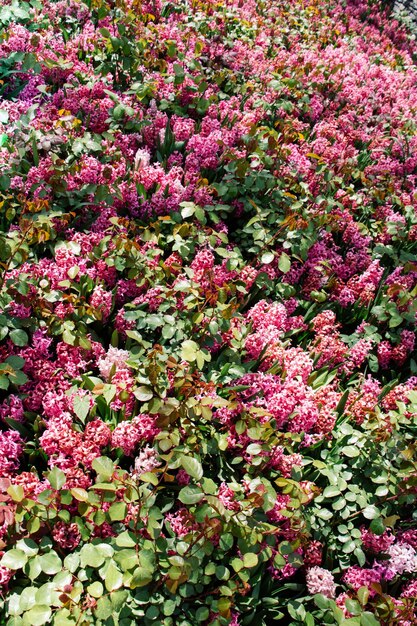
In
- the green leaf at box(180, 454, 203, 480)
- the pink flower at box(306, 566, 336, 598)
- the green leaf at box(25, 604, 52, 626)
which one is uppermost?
the green leaf at box(180, 454, 203, 480)

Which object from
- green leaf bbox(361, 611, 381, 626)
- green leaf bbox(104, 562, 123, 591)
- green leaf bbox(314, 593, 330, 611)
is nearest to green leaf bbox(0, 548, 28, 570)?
green leaf bbox(104, 562, 123, 591)

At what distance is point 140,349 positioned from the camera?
2.46 m

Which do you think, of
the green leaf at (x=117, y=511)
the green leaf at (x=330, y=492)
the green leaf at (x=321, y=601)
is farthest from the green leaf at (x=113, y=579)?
the green leaf at (x=330, y=492)

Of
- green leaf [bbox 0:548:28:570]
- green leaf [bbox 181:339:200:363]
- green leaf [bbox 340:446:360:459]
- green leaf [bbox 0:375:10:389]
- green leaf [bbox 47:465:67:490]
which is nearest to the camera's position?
green leaf [bbox 0:548:28:570]

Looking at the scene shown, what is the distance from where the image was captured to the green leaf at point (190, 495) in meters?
1.84

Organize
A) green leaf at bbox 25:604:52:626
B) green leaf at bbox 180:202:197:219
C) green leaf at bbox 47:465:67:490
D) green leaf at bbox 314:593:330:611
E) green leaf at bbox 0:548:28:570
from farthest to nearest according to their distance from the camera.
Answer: green leaf at bbox 180:202:197:219 → green leaf at bbox 314:593:330:611 → green leaf at bbox 47:465:67:490 → green leaf at bbox 0:548:28:570 → green leaf at bbox 25:604:52:626

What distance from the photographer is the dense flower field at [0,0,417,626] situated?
1.90m

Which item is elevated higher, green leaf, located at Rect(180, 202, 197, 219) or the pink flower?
green leaf, located at Rect(180, 202, 197, 219)

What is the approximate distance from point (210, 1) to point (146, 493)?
558cm

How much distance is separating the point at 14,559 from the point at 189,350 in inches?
40.3

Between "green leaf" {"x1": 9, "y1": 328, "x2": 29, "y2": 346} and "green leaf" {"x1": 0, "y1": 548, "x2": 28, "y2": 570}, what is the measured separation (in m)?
0.84

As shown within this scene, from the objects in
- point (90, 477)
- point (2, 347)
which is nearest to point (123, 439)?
point (90, 477)

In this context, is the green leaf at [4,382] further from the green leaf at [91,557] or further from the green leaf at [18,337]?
the green leaf at [91,557]

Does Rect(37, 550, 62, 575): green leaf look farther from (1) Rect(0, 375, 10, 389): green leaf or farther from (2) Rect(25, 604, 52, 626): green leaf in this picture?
(1) Rect(0, 375, 10, 389): green leaf
